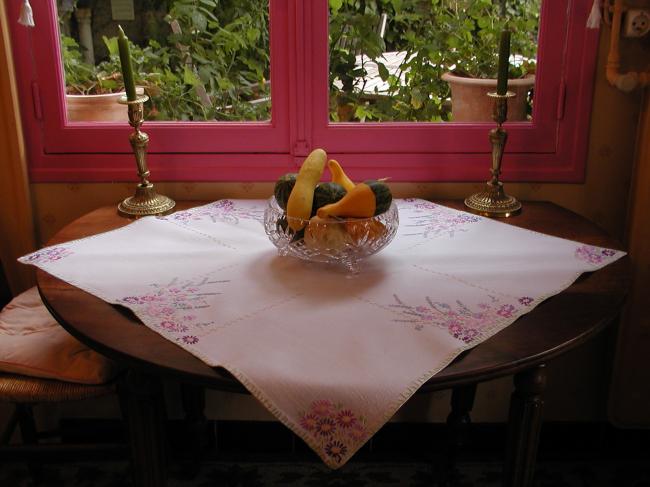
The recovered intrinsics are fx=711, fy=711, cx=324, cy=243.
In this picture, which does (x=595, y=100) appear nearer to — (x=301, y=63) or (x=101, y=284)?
(x=301, y=63)

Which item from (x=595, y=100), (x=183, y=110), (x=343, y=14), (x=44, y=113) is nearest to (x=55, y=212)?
(x=44, y=113)

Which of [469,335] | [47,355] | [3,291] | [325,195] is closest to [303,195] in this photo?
[325,195]

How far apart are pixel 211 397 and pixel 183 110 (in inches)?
32.6

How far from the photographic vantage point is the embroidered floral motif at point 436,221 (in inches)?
60.9

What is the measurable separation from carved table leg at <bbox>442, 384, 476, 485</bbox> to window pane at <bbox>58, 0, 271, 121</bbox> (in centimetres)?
88

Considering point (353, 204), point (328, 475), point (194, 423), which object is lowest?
point (328, 475)

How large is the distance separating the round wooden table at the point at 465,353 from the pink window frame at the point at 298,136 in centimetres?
55

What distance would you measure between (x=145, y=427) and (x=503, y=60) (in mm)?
1047

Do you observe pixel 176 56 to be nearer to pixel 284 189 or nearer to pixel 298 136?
pixel 298 136

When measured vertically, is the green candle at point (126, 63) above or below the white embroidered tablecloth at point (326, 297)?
above

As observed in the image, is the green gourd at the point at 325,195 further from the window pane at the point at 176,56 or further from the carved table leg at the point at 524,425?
the window pane at the point at 176,56

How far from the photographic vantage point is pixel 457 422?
1.87 meters

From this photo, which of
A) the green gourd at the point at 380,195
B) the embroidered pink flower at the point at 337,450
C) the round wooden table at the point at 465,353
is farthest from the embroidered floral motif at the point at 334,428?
the green gourd at the point at 380,195

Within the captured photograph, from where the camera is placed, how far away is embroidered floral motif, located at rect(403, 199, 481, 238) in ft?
5.08
